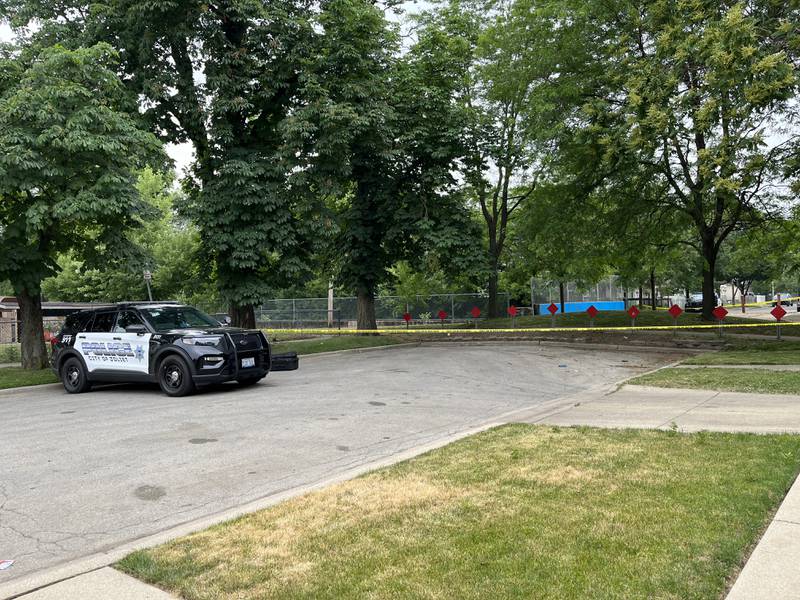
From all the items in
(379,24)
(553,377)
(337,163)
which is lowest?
(553,377)

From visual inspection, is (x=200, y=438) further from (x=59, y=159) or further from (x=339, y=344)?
(x=339, y=344)

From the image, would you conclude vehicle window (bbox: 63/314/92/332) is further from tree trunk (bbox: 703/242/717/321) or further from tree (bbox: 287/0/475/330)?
tree trunk (bbox: 703/242/717/321)

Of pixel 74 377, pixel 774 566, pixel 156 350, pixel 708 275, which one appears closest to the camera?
pixel 774 566

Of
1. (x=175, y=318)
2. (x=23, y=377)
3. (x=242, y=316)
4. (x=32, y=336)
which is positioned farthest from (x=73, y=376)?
(x=242, y=316)

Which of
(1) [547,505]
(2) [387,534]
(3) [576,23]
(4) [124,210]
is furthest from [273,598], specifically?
(3) [576,23]

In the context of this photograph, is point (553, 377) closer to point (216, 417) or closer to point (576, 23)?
point (216, 417)

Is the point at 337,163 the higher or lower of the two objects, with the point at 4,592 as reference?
higher

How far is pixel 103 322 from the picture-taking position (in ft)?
43.8

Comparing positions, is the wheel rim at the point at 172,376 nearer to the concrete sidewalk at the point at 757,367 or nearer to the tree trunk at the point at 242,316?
the tree trunk at the point at 242,316

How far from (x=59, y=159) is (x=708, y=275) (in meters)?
23.2

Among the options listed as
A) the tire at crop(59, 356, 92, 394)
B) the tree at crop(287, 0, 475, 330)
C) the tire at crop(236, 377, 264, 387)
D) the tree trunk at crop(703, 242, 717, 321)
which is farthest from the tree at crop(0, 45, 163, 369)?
the tree trunk at crop(703, 242, 717, 321)

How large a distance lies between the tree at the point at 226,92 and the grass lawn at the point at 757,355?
12272mm

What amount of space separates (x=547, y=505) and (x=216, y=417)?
6.22 m

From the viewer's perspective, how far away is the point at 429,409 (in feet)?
34.2
